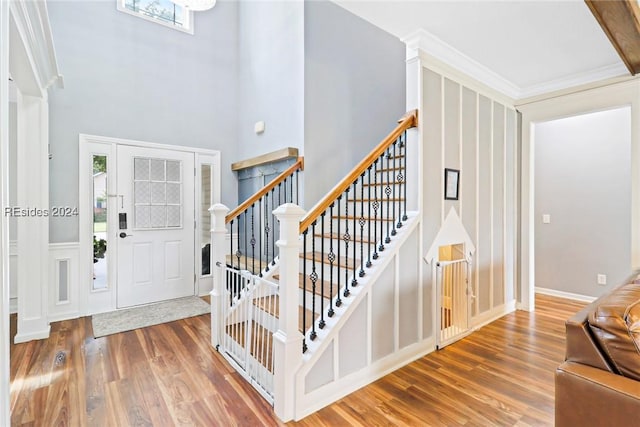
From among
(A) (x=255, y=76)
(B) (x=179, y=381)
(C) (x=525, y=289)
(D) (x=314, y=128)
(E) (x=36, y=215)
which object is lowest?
(B) (x=179, y=381)

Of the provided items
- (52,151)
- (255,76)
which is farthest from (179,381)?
(255,76)

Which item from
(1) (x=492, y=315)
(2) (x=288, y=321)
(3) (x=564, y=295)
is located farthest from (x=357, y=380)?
(3) (x=564, y=295)

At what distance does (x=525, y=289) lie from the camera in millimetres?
3746

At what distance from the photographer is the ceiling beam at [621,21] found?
1820 millimetres

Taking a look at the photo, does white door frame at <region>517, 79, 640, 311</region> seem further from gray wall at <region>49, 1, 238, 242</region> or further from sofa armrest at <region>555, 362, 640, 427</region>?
gray wall at <region>49, 1, 238, 242</region>

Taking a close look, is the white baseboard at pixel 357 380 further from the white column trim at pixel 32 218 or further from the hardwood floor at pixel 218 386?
the white column trim at pixel 32 218

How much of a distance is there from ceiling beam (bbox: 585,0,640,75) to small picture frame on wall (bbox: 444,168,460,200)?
52.2 inches

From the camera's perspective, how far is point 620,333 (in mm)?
1123

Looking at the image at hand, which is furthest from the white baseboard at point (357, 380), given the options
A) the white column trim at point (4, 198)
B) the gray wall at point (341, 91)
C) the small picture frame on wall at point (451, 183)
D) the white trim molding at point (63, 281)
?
the white trim molding at point (63, 281)

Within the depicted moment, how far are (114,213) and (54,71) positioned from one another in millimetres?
1568

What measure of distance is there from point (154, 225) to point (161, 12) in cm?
290

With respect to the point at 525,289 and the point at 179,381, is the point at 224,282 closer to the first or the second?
the point at 179,381

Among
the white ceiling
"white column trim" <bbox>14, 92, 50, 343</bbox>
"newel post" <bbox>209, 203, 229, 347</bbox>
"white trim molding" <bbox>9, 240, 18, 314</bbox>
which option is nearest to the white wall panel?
the white ceiling

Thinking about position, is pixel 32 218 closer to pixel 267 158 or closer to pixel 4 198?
pixel 4 198
